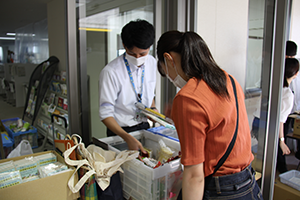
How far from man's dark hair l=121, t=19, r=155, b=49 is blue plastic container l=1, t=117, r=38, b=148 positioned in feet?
3.29

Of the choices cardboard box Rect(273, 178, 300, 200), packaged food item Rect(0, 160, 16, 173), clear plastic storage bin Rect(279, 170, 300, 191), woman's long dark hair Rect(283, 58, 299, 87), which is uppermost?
woman's long dark hair Rect(283, 58, 299, 87)

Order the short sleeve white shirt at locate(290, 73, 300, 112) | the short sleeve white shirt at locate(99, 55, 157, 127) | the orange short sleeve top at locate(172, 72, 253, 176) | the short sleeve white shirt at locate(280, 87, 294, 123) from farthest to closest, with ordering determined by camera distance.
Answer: the short sleeve white shirt at locate(290, 73, 300, 112), the short sleeve white shirt at locate(280, 87, 294, 123), the short sleeve white shirt at locate(99, 55, 157, 127), the orange short sleeve top at locate(172, 72, 253, 176)

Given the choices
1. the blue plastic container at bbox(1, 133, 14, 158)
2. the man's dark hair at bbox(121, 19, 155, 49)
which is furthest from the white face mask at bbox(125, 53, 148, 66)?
the blue plastic container at bbox(1, 133, 14, 158)

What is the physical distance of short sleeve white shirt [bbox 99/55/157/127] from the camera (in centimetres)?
177

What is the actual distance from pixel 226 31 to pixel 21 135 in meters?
2.37

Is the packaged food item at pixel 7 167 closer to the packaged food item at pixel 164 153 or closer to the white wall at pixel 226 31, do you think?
the packaged food item at pixel 164 153

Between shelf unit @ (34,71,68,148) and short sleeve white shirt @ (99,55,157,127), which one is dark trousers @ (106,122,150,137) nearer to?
short sleeve white shirt @ (99,55,157,127)

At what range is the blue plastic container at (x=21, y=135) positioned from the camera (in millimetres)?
1628

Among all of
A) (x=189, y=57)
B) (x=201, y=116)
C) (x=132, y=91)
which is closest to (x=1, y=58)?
(x=132, y=91)

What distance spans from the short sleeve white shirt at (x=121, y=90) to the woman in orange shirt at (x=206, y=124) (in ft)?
2.42

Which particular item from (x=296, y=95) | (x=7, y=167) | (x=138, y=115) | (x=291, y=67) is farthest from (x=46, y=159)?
(x=296, y=95)

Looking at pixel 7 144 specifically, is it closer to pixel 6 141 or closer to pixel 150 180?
pixel 6 141

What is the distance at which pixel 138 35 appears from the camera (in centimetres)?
165

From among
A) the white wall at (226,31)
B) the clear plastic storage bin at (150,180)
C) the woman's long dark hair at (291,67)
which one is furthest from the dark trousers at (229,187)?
the woman's long dark hair at (291,67)
